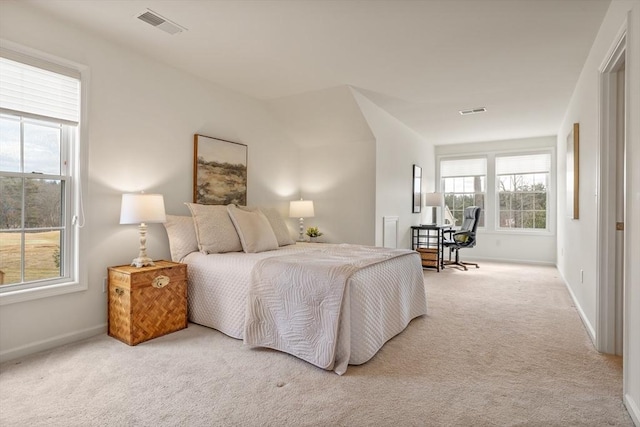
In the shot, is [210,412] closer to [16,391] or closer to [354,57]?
[16,391]

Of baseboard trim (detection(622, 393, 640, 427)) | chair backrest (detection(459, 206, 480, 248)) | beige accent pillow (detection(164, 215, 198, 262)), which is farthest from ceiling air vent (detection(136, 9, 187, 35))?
chair backrest (detection(459, 206, 480, 248))

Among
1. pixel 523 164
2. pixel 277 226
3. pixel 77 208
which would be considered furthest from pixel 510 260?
pixel 77 208

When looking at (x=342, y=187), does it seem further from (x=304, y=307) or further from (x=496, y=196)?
(x=496, y=196)

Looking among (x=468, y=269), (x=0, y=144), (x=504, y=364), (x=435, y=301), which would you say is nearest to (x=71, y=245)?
(x=0, y=144)

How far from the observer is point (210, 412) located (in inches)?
71.4

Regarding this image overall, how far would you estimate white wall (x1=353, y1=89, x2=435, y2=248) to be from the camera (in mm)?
4914

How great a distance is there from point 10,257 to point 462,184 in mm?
7388

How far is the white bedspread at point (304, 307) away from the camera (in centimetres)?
228

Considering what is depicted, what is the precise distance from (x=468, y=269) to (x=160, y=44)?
18.4 ft

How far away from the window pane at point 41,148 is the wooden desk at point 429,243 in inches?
203

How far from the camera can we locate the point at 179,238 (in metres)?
3.27

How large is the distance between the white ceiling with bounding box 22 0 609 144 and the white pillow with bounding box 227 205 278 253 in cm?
149

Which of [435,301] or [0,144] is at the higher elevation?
[0,144]

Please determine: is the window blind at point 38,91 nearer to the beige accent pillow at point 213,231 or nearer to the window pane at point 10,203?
the window pane at point 10,203
